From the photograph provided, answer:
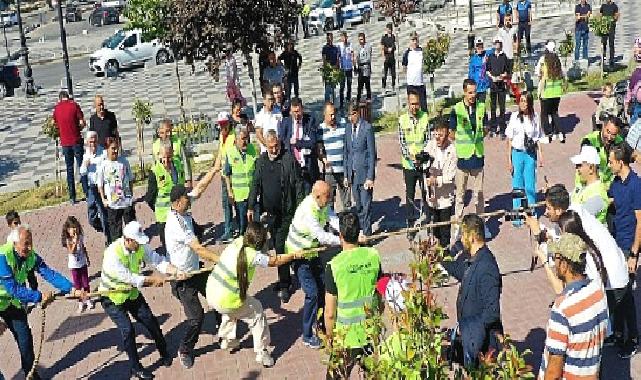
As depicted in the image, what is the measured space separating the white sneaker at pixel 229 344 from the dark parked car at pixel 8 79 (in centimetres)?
2182

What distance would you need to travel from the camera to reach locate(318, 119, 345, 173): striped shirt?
1070cm

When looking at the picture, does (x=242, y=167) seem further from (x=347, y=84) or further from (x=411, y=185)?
(x=347, y=84)

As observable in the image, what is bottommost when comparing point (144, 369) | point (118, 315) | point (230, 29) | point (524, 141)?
point (144, 369)

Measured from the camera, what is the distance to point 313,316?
8242 millimetres

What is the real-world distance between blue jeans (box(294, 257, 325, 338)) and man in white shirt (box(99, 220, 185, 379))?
46.7 inches

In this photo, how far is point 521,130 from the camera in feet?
34.5

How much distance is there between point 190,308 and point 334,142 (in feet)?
11.7

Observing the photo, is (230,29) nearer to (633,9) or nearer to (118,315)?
(118,315)

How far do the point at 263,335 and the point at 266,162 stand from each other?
2.27 metres

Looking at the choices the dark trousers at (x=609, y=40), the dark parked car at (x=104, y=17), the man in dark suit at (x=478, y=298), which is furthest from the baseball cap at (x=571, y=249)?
the dark parked car at (x=104, y=17)

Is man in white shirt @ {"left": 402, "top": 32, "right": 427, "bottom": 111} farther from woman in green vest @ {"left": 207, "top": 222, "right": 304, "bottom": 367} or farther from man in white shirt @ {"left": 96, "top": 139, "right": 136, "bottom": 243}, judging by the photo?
woman in green vest @ {"left": 207, "top": 222, "right": 304, "bottom": 367}

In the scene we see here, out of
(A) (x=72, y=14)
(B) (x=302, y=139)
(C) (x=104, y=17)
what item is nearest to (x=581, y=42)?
(B) (x=302, y=139)

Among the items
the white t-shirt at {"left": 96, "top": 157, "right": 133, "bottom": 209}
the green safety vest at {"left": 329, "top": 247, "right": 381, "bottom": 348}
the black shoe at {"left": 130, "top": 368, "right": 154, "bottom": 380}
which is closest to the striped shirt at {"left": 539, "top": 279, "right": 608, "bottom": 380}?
the green safety vest at {"left": 329, "top": 247, "right": 381, "bottom": 348}

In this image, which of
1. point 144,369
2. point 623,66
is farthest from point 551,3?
point 144,369
